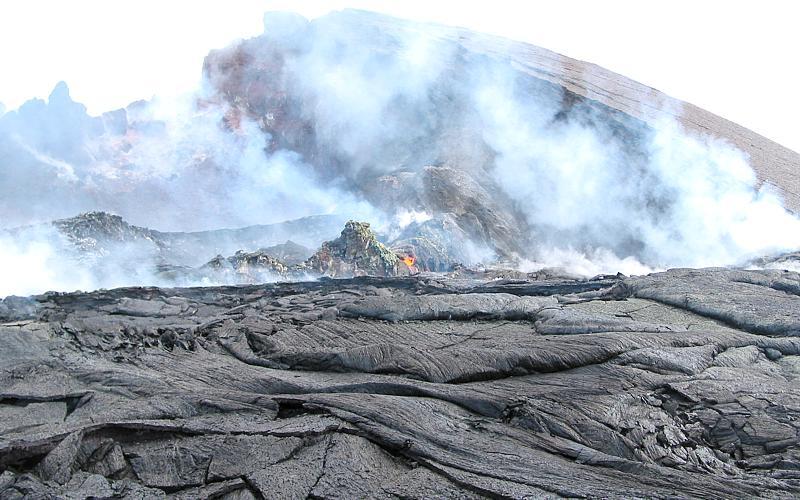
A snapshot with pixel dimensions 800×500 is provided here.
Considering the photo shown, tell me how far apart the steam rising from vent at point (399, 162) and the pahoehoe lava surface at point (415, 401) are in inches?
467

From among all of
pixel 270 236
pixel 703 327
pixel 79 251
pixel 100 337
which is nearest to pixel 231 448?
pixel 100 337

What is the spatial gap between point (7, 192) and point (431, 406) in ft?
139

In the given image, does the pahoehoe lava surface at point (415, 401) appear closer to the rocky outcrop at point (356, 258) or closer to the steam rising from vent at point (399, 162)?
the rocky outcrop at point (356, 258)

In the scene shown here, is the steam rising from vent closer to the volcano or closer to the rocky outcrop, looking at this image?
the volcano

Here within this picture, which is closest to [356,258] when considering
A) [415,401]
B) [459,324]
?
[459,324]

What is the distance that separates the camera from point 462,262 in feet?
82.7

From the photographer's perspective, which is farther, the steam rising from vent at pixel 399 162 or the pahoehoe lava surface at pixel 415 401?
the steam rising from vent at pixel 399 162

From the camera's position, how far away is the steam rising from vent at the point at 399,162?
1038 inches

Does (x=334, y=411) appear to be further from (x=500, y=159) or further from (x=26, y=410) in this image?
(x=500, y=159)

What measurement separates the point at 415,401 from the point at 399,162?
28695mm

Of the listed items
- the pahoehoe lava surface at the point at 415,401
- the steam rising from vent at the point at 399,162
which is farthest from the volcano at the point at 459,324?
the steam rising from vent at the point at 399,162

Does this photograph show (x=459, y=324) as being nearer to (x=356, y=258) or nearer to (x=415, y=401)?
(x=415, y=401)

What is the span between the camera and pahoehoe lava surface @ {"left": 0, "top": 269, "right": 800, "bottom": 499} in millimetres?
5664

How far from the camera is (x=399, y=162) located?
1369 inches
